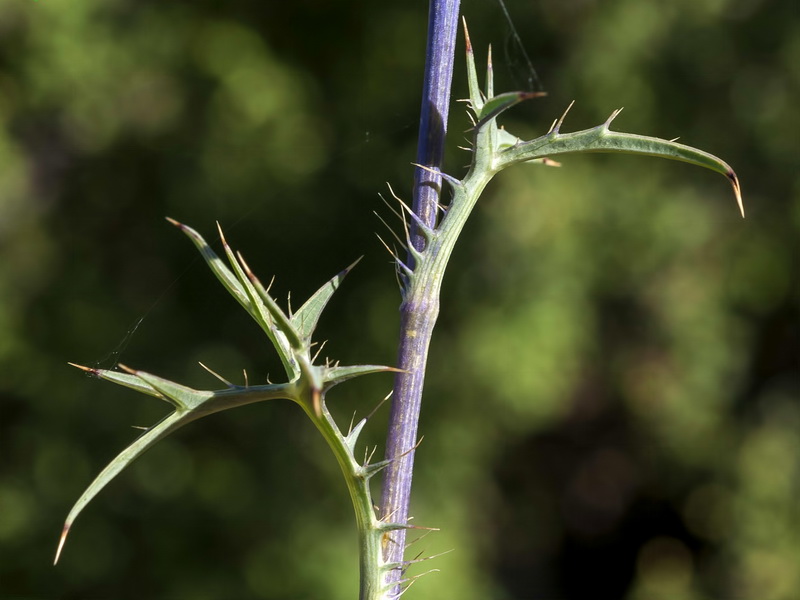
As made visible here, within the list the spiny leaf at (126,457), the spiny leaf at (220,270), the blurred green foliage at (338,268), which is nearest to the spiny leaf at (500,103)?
the spiny leaf at (220,270)

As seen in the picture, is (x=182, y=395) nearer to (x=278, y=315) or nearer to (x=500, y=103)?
(x=278, y=315)

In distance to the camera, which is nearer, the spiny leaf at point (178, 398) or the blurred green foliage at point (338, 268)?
the spiny leaf at point (178, 398)

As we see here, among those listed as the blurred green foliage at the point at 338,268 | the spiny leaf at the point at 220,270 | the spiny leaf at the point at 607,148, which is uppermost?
the spiny leaf at the point at 607,148

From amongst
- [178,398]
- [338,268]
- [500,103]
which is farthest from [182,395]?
[338,268]

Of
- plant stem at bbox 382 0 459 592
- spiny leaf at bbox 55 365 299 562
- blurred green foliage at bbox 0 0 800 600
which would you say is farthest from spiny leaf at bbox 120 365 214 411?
blurred green foliage at bbox 0 0 800 600

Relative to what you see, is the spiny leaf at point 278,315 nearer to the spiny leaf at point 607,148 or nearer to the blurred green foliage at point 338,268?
the spiny leaf at point 607,148

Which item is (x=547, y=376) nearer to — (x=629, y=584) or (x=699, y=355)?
(x=699, y=355)

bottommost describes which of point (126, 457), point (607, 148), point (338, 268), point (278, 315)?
point (338, 268)
